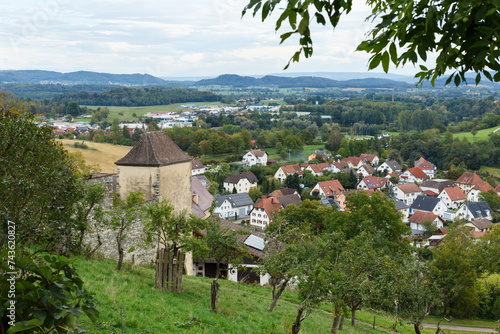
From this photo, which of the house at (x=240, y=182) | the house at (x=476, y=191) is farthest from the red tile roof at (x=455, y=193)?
the house at (x=240, y=182)

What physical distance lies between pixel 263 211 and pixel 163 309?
51226mm

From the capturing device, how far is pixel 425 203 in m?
70.1

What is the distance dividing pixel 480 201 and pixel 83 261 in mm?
71074

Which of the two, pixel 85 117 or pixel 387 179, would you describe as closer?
pixel 387 179

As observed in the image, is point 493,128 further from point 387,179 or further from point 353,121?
point 387,179

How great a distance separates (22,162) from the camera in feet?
22.9

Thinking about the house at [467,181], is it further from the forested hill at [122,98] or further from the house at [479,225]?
the forested hill at [122,98]

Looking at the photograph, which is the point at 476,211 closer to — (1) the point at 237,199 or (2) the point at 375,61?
(1) the point at 237,199

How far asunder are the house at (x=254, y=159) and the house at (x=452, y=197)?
3738 centimetres

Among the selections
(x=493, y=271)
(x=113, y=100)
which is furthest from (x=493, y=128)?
(x=113, y=100)

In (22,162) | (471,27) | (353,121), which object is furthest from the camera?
(353,121)

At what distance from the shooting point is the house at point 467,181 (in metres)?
80.5

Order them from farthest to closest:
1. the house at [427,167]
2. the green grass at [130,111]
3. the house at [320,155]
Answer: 1. the green grass at [130,111]
2. the house at [320,155]
3. the house at [427,167]

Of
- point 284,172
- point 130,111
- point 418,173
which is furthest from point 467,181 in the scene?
point 130,111
